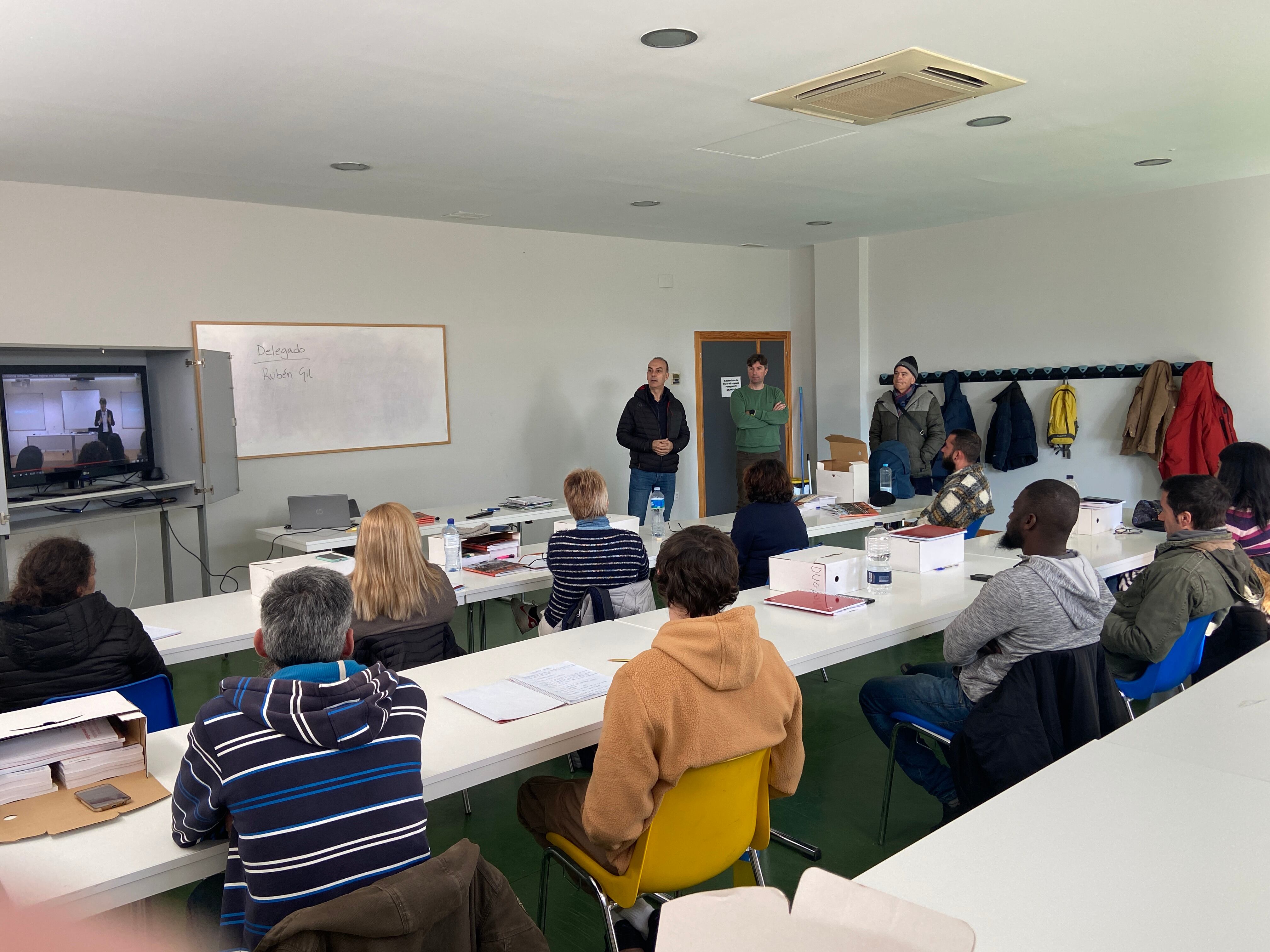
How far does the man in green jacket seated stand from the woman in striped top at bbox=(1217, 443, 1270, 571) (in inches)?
20.4

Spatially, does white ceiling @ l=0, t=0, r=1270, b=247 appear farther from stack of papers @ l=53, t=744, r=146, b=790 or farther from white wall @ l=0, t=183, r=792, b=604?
stack of papers @ l=53, t=744, r=146, b=790

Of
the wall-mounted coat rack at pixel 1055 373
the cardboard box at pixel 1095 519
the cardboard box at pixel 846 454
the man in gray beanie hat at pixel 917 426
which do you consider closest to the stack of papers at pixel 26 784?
the cardboard box at pixel 1095 519

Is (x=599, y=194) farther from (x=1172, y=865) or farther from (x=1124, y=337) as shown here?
(x=1172, y=865)

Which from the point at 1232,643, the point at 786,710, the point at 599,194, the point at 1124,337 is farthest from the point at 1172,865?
the point at 1124,337

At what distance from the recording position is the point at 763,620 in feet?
10.9

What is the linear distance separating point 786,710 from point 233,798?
3.75 feet

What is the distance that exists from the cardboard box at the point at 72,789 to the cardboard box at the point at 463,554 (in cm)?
199

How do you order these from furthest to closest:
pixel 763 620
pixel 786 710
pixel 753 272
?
pixel 753 272, pixel 763 620, pixel 786 710

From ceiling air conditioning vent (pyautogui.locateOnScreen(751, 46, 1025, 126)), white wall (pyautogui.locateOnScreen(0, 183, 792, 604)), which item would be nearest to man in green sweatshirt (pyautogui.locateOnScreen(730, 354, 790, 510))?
white wall (pyautogui.locateOnScreen(0, 183, 792, 604))

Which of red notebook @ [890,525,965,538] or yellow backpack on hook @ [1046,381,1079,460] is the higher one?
yellow backpack on hook @ [1046,381,1079,460]

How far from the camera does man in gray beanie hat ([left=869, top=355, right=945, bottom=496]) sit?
25.4 ft

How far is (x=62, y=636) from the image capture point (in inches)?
105

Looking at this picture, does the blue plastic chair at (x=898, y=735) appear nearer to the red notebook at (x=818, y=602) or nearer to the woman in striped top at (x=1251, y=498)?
the red notebook at (x=818, y=602)

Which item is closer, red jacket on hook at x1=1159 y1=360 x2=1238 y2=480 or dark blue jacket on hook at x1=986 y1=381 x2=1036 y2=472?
red jacket on hook at x1=1159 y1=360 x2=1238 y2=480
